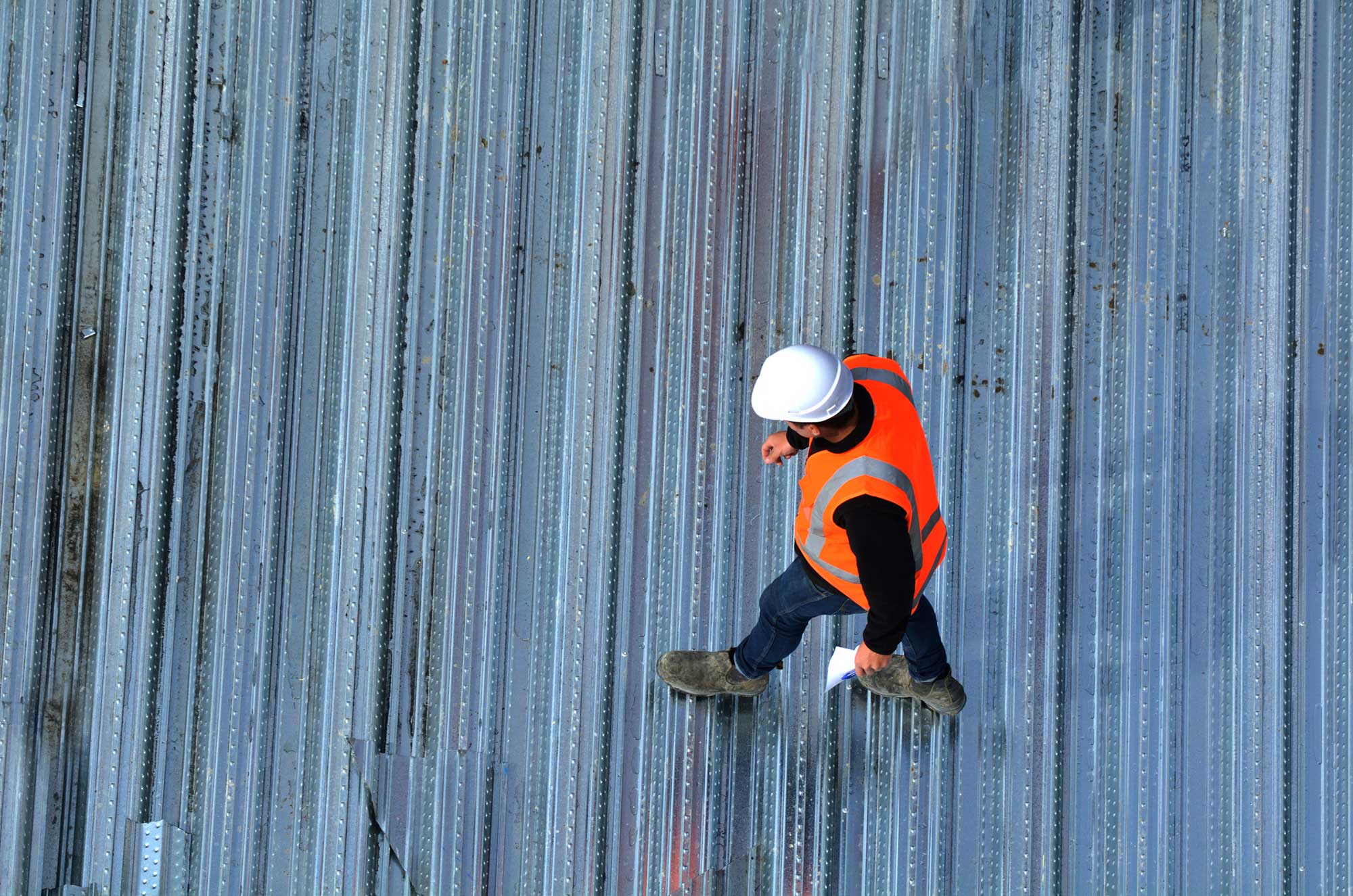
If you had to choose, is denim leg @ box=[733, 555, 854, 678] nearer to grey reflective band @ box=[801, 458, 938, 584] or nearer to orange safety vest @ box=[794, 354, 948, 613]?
orange safety vest @ box=[794, 354, 948, 613]

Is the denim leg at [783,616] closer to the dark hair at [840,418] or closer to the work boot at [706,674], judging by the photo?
the work boot at [706,674]

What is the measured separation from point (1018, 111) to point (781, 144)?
2.32ft

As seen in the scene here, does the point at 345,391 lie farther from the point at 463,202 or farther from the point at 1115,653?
the point at 1115,653

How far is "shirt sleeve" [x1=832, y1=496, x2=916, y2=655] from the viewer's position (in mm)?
1627

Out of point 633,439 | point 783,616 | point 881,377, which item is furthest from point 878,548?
point 633,439

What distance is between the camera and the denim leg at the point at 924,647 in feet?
6.94

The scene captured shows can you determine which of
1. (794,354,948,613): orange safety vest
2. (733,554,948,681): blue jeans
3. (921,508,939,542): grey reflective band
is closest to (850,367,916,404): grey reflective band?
(794,354,948,613): orange safety vest

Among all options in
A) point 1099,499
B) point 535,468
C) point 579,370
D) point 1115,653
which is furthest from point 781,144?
point 1115,653

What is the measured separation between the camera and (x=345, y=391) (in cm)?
247

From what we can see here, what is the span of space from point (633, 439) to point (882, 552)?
1.04m

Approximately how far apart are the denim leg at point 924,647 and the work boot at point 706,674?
1.30ft

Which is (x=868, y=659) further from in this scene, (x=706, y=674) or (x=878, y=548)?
(x=706, y=674)

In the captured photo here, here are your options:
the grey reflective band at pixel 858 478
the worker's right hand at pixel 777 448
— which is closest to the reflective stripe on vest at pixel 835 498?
the grey reflective band at pixel 858 478

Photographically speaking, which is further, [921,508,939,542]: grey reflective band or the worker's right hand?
the worker's right hand
